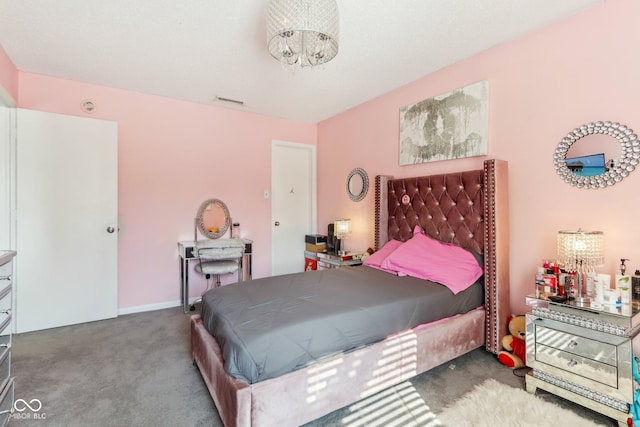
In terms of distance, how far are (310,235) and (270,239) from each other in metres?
0.63

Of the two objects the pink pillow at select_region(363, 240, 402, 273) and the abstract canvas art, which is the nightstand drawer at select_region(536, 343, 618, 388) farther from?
the abstract canvas art

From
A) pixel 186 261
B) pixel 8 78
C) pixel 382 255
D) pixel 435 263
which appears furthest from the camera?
pixel 186 261

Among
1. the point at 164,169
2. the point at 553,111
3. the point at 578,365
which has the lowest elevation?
the point at 578,365

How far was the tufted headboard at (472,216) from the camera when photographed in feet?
7.81

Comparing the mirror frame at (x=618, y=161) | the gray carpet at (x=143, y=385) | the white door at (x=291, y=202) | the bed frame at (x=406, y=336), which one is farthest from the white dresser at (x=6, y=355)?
the mirror frame at (x=618, y=161)

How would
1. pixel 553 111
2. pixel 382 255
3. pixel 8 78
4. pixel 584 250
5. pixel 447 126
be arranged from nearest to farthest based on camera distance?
pixel 584 250 < pixel 553 111 < pixel 8 78 < pixel 447 126 < pixel 382 255

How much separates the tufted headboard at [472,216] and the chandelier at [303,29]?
1.57 m

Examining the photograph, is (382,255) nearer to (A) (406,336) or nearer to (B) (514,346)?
(A) (406,336)

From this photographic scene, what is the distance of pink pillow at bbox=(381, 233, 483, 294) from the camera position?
2399 mm

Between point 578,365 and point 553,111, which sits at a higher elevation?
point 553,111

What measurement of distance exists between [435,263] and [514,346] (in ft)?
2.67

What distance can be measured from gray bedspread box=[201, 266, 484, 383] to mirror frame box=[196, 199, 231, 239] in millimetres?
1872

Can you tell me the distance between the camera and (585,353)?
1753 mm

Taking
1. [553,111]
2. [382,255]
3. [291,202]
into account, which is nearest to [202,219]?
[291,202]
